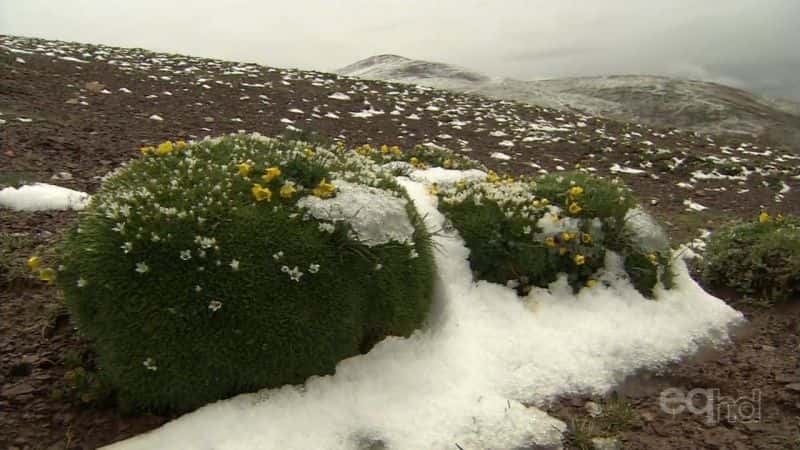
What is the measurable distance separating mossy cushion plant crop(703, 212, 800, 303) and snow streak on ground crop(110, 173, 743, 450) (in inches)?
34.5

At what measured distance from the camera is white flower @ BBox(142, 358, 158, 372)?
386cm

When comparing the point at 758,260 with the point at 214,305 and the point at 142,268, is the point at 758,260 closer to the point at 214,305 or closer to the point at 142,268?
the point at 214,305

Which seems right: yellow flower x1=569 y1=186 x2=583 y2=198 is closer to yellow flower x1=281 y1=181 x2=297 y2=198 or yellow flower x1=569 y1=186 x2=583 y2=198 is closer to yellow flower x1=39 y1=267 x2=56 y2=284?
yellow flower x1=281 y1=181 x2=297 y2=198

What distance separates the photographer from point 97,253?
3975 mm

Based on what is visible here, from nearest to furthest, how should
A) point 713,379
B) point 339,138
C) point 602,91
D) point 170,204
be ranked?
1. point 170,204
2. point 713,379
3. point 339,138
4. point 602,91

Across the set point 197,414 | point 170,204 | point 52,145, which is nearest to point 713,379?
point 197,414

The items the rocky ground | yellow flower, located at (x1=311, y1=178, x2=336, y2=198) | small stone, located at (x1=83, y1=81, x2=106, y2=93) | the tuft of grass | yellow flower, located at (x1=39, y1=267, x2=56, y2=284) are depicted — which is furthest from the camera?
small stone, located at (x1=83, y1=81, x2=106, y2=93)

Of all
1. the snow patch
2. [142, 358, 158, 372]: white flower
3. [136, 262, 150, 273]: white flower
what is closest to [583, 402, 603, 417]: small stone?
the snow patch

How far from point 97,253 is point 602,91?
Answer: 6125 cm

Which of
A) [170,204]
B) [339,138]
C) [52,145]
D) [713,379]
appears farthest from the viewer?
[339,138]

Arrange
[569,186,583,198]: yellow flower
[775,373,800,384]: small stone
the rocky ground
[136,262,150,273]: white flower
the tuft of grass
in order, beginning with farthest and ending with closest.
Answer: [569,186,583,198]: yellow flower < the tuft of grass < [775,373,800,384]: small stone < the rocky ground < [136,262,150,273]: white flower

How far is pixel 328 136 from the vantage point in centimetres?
1441

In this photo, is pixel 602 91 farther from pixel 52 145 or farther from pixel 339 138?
pixel 52 145

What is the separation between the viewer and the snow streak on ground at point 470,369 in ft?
13.1
